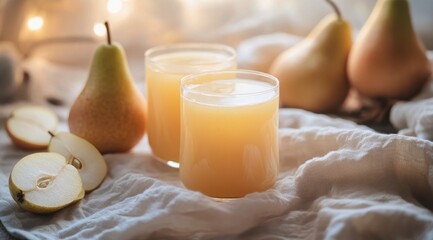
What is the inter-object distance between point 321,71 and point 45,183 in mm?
502

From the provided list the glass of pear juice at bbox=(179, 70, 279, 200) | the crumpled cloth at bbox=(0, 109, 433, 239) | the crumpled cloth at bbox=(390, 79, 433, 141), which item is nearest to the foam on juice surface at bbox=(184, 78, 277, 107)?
the glass of pear juice at bbox=(179, 70, 279, 200)

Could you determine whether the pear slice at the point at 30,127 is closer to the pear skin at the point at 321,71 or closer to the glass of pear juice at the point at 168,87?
the glass of pear juice at the point at 168,87

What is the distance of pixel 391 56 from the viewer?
3.14ft

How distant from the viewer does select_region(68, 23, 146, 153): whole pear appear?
87cm

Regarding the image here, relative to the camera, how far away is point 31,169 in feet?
2.47

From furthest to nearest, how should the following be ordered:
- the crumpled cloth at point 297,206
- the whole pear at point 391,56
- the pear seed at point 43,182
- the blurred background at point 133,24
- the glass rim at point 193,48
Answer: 1. the blurred background at point 133,24
2. the whole pear at point 391,56
3. the glass rim at point 193,48
4. the pear seed at point 43,182
5. the crumpled cloth at point 297,206

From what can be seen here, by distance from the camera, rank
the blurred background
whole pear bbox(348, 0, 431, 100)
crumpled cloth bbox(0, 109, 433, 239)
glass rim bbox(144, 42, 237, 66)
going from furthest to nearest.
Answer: the blurred background < whole pear bbox(348, 0, 431, 100) < glass rim bbox(144, 42, 237, 66) < crumpled cloth bbox(0, 109, 433, 239)

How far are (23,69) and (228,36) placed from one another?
1.40 ft

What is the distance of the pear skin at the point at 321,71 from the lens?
1.02 metres

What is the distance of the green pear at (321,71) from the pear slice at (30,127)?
405mm

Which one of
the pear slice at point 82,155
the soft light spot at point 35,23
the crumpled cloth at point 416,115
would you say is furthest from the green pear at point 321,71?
the soft light spot at point 35,23

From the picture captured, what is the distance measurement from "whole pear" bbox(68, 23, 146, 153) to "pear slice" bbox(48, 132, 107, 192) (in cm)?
4

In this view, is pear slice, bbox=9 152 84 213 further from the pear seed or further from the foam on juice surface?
the foam on juice surface

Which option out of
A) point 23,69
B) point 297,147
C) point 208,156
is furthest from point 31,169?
point 23,69
